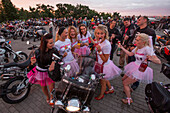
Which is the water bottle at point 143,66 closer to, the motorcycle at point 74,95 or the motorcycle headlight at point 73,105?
the motorcycle at point 74,95

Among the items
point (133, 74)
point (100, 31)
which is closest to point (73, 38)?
point (100, 31)

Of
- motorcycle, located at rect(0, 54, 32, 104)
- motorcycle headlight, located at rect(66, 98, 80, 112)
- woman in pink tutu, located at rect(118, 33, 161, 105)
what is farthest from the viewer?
motorcycle, located at rect(0, 54, 32, 104)

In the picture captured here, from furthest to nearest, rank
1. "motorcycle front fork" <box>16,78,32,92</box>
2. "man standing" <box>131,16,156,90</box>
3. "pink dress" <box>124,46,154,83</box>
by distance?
"man standing" <box>131,16,156,90</box> → "motorcycle front fork" <box>16,78,32,92</box> → "pink dress" <box>124,46,154,83</box>

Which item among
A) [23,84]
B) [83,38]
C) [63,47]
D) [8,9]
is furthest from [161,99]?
[8,9]

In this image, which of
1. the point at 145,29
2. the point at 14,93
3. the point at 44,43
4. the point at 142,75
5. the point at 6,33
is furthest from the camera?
the point at 6,33

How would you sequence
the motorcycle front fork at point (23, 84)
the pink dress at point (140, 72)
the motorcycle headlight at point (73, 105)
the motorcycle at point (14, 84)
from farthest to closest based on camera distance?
1. the motorcycle front fork at point (23, 84)
2. the motorcycle at point (14, 84)
3. the pink dress at point (140, 72)
4. the motorcycle headlight at point (73, 105)

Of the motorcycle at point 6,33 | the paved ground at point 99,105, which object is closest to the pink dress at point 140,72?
the paved ground at point 99,105

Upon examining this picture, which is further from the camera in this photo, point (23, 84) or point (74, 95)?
point (23, 84)

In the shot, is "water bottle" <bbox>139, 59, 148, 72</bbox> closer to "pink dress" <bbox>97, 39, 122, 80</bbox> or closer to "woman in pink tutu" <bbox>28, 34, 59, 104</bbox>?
"pink dress" <bbox>97, 39, 122, 80</bbox>

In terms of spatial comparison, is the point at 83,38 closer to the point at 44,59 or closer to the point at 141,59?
the point at 44,59

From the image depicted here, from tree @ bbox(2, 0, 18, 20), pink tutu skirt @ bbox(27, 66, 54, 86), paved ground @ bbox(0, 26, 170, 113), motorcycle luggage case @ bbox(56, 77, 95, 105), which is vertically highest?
tree @ bbox(2, 0, 18, 20)

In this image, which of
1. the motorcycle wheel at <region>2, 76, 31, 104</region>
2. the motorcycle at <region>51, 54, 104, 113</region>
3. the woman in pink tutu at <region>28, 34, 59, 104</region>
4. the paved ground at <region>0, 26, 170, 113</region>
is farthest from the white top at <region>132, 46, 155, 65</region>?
the motorcycle wheel at <region>2, 76, 31, 104</region>

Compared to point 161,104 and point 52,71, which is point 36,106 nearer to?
point 52,71

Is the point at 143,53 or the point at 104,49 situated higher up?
the point at 104,49
